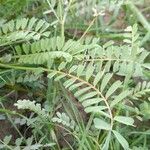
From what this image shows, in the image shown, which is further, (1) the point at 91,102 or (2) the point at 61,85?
(2) the point at 61,85

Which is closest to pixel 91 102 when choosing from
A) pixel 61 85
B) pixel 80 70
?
pixel 80 70

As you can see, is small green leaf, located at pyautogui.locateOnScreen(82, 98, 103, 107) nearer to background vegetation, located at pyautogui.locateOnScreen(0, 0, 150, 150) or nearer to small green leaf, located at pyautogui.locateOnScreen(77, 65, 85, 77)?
background vegetation, located at pyautogui.locateOnScreen(0, 0, 150, 150)

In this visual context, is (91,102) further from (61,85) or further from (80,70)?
(61,85)

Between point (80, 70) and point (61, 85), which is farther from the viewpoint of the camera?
point (61, 85)

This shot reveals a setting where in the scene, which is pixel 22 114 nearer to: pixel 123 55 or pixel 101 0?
pixel 123 55

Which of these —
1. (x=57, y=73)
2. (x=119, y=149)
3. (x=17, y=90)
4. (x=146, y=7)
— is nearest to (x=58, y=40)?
(x=57, y=73)

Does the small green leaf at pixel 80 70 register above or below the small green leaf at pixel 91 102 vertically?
above

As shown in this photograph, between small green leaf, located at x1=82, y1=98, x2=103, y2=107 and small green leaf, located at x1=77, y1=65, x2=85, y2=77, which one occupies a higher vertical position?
small green leaf, located at x1=77, y1=65, x2=85, y2=77

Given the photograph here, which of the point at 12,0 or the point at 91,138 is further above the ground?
the point at 12,0

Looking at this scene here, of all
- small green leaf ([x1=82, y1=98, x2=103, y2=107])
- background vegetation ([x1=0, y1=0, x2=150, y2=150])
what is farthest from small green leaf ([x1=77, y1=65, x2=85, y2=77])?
small green leaf ([x1=82, y1=98, x2=103, y2=107])

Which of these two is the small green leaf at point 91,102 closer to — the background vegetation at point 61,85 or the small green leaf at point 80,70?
the background vegetation at point 61,85

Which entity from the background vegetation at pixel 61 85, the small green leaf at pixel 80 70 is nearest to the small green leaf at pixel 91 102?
the background vegetation at pixel 61 85
